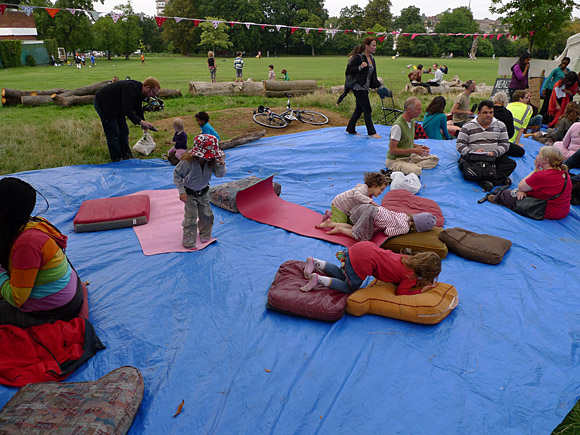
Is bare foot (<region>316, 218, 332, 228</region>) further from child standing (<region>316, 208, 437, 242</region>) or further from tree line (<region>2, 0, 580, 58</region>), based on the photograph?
tree line (<region>2, 0, 580, 58</region>)

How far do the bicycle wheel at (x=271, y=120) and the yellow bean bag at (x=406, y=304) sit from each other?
26.9 ft

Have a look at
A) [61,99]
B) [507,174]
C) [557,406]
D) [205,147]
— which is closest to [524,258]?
[557,406]

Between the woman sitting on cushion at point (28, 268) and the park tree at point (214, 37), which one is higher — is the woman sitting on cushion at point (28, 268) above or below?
below

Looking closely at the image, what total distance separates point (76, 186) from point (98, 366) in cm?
435

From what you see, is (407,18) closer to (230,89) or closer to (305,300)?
(230,89)

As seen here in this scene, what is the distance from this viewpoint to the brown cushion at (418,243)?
429 cm

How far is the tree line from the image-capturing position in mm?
49469

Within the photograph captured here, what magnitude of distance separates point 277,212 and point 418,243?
6.59ft

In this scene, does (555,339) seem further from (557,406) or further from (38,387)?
(38,387)

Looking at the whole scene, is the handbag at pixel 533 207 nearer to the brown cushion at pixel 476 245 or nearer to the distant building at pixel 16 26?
the brown cushion at pixel 476 245

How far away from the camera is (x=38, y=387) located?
2518 mm

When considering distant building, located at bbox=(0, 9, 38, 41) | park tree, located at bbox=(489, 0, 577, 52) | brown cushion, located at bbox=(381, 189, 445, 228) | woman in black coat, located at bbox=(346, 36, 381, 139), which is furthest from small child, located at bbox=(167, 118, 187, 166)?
distant building, located at bbox=(0, 9, 38, 41)

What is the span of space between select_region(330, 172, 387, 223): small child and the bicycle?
6.44m

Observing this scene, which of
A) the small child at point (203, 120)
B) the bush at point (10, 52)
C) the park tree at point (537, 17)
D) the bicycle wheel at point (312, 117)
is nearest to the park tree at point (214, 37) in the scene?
the bush at point (10, 52)
